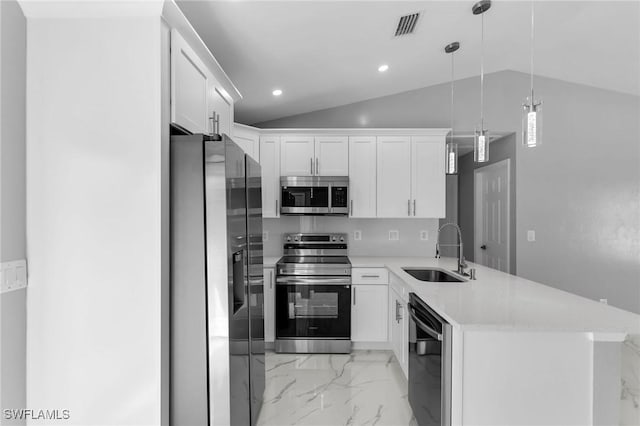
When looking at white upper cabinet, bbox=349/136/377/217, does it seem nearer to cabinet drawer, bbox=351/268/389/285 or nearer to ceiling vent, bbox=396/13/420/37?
cabinet drawer, bbox=351/268/389/285

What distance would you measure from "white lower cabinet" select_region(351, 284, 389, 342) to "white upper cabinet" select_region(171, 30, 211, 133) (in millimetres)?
2233

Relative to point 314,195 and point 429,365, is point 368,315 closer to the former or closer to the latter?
point 314,195

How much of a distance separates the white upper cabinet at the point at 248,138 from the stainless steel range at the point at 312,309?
1.29 meters

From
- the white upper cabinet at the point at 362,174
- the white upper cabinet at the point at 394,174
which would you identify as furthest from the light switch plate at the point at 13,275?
the white upper cabinet at the point at 394,174

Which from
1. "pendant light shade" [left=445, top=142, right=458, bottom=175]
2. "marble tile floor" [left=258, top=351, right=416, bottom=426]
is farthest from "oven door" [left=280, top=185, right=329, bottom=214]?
"marble tile floor" [left=258, top=351, right=416, bottom=426]

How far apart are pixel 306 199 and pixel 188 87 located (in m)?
2.02

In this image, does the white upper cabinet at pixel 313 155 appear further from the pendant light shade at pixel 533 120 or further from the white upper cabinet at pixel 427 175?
the pendant light shade at pixel 533 120

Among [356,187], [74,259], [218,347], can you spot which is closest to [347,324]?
[356,187]

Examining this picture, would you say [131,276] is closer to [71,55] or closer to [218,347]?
[218,347]

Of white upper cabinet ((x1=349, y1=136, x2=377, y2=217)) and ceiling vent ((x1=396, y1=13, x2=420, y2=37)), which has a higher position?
ceiling vent ((x1=396, y1=13, x2=420, y2=37))

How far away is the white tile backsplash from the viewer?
13.0 feet

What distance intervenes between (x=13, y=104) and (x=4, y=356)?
102 centimetres

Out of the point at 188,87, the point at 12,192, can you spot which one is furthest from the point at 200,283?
the point at 188,87

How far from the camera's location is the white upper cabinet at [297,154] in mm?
3660
